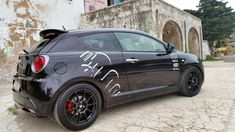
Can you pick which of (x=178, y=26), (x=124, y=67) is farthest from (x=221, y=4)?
(x=124, y=67)

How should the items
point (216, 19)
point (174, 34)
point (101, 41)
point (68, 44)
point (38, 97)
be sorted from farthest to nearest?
point (216, 19), point (174, 34), point (101, 41), point (68, 44), point (38, 97)

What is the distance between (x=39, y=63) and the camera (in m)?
2.61

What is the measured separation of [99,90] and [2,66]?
6221mm

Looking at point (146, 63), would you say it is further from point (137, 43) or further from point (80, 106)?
point (80, 106)

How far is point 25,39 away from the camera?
8359 millimetres

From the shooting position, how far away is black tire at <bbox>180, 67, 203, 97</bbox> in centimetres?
398

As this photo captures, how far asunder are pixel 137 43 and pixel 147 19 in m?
5.60

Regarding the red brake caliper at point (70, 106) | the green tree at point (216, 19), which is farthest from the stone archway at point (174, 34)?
the green tree at point (216, 19)

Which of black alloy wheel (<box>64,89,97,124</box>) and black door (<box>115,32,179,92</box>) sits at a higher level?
black door (<box>115,32,179,92</box>)

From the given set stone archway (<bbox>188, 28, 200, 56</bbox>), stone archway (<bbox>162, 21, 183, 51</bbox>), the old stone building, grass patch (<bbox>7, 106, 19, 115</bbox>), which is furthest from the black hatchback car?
stone archway (<bbox>188, 28, 200, 56</bbox>)

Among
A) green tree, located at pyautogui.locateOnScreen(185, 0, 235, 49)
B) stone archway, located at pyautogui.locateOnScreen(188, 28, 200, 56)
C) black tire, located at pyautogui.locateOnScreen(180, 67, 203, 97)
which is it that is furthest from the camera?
green tree, located at pyautogui.locateOnScreen(185, 0, 235, 49)

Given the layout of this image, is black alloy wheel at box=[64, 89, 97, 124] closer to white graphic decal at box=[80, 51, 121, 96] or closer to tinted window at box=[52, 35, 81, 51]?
white graphic decal at box=[80, 51, 121, 96]

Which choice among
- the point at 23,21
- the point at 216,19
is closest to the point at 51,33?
the point at 23,21

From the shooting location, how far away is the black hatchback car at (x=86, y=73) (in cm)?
259
